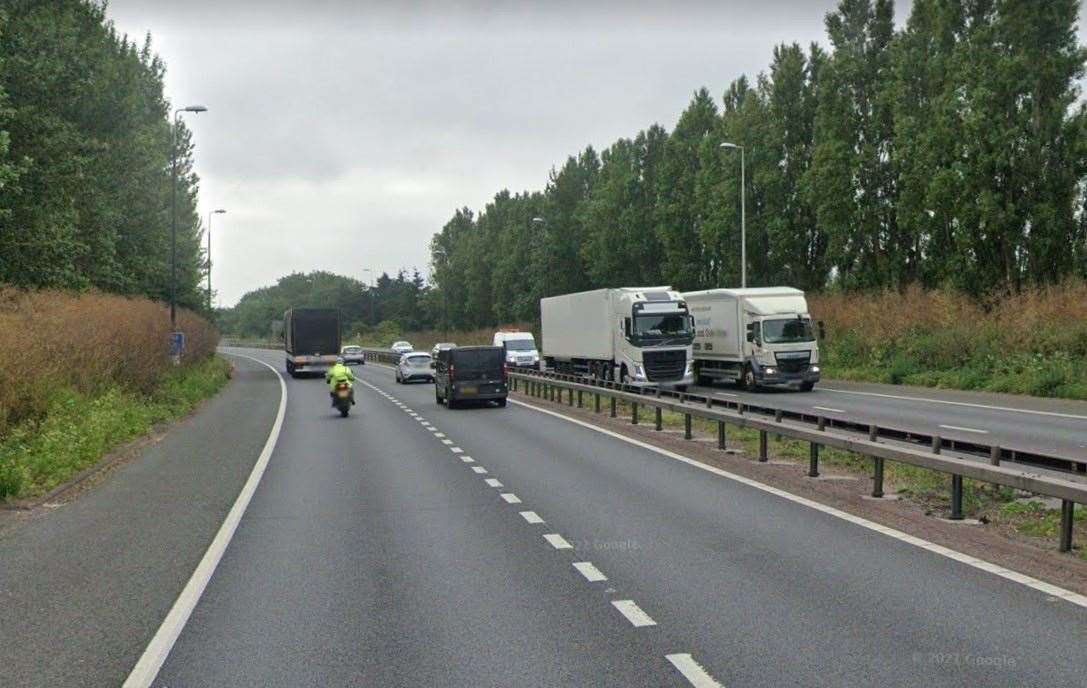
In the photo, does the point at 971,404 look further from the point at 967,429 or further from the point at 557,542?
the point at 557,542

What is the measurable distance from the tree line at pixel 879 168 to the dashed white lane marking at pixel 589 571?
31.0 metres

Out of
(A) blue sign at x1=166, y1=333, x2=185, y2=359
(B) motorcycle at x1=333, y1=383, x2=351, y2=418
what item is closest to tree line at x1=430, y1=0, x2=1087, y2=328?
(B) motorcycle at x1=333, y1=383, x2=351, y2=418

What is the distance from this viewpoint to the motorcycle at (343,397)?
1123 inches

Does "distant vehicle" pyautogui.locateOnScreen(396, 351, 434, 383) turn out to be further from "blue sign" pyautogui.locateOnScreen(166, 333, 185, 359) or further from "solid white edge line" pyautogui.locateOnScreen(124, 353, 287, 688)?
"solid white edge line" pyautogui.locateOnScreen(124, 353, 287, 688)

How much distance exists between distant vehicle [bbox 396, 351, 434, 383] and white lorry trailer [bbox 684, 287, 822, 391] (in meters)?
16.6

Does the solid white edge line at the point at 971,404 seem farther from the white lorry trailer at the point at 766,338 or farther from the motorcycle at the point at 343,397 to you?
the motorcycle at the point at 343,397

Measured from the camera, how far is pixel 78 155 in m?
30.4

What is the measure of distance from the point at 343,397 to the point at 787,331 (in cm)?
1449

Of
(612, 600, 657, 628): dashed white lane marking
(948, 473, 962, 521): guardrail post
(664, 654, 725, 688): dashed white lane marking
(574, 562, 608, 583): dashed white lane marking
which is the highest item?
(948, 473, 962, 521): guardrail post

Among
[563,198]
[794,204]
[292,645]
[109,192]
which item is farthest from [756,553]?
[563,198]

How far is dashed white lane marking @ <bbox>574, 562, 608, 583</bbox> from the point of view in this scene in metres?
8.38

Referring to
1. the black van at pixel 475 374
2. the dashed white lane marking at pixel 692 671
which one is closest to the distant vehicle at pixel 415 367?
the black van at pixel 475 374

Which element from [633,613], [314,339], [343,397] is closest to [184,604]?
[633,613]

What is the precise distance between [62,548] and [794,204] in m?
48.4
